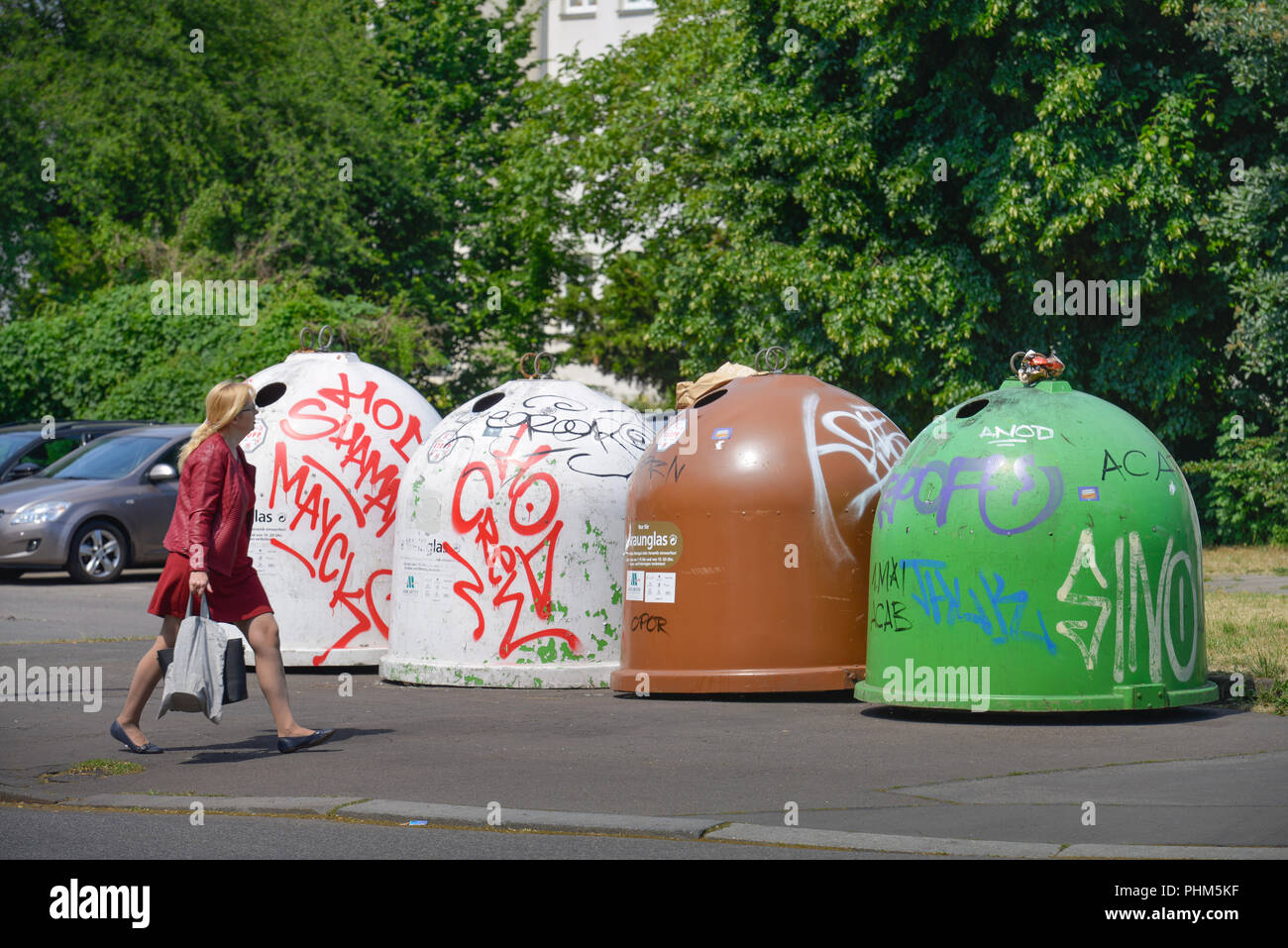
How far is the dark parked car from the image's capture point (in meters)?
21.1

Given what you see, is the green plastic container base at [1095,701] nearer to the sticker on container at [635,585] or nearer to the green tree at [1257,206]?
the sticker on container at [635,585]

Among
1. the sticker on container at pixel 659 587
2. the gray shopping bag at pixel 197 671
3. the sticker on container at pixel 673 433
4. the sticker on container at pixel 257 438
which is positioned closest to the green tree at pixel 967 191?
the sticker on container at pixel 673 433

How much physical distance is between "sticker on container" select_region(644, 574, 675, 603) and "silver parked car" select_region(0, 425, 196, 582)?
29.4 ft

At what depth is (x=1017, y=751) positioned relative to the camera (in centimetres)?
758

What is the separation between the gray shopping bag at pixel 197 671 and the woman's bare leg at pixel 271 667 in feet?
0.91

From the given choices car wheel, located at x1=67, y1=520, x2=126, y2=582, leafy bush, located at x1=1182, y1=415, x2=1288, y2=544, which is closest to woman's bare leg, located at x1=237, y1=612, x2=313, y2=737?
car wheel, located at x1=67, y1=520, x2=126, y2=582

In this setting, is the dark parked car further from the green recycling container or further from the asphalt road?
the green recycling container

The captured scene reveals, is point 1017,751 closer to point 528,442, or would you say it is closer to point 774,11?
point 528,442

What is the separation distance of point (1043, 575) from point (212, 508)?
4017 mm

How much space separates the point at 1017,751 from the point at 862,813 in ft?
5.65

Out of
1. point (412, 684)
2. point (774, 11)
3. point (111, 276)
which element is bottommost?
point (412, 684)

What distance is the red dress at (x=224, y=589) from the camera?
7652 millimetres

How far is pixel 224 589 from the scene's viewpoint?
7.71 metres

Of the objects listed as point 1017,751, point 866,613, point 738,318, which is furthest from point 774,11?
point 1017,751
